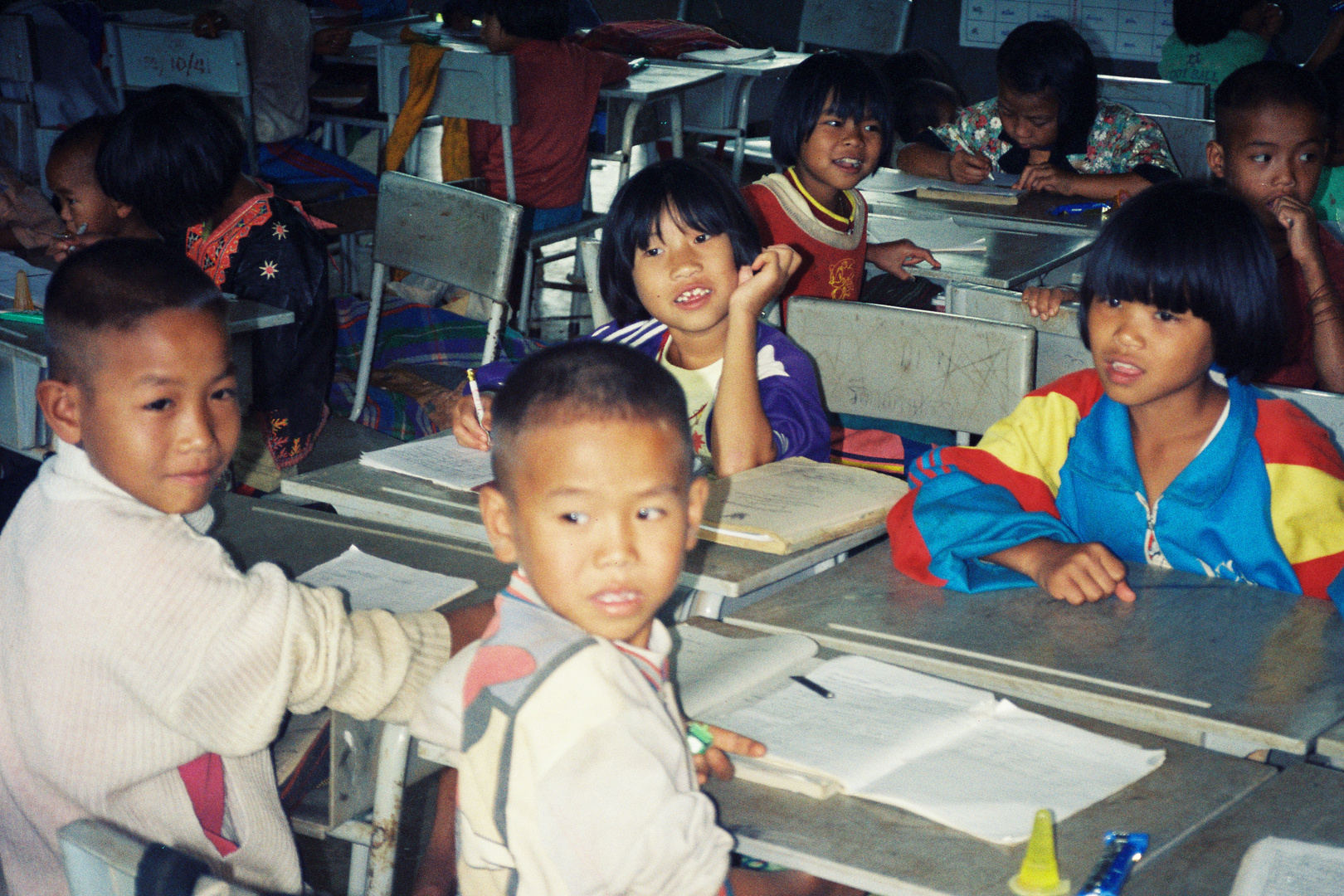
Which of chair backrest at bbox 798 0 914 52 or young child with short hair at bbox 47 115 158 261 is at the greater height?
chair backrest at bbox 798 0 914 52

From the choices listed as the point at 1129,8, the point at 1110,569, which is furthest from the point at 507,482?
the point at 1129,8

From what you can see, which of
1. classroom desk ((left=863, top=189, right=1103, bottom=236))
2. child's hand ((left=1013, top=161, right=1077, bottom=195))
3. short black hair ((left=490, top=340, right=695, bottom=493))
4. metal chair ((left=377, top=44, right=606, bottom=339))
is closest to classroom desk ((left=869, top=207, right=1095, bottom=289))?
classroom desk ((left=863, top=189, right=1103, bottom=236))

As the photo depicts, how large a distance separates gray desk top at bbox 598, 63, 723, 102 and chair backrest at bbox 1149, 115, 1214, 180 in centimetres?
176

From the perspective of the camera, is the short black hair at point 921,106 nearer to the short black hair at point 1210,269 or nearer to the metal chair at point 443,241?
the metal chair at point 443,241

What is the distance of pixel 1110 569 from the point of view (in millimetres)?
1471

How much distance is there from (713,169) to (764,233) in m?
0.81

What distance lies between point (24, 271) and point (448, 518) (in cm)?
176

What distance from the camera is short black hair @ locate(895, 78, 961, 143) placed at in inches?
204

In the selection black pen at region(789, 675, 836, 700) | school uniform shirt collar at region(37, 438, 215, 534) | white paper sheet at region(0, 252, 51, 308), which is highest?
school uniform shirt collar at region(37, 438, 215, 534)

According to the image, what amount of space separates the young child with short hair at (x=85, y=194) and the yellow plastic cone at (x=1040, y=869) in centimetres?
252

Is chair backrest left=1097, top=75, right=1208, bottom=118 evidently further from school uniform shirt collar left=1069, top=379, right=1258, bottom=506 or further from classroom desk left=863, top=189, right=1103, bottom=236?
school uniform shirt collar left=1069, top=379, right=1258, bottom=506

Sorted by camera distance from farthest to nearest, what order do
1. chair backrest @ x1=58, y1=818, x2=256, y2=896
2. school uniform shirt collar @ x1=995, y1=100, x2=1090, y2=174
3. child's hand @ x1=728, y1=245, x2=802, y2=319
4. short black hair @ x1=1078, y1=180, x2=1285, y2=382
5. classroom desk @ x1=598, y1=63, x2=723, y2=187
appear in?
classroom desk @ x1=598, y1=63, x2=723, y2=187, school uniform shirt collar @ x1=995, y1=100, x2=1090, y2=174, child's hand @ x1=728, y1=245, x2=802, y2=319, short black hair @ x1=1078, y1=180, x2=1285, y2=382, chair backrest @ x1=58, y1=818, x2=256, y2=896

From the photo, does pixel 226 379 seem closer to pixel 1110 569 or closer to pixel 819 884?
pixel 819 884

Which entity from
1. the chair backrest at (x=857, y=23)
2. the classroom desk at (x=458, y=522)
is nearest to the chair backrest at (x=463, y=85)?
the classroom desk at (x=458, y=522)
